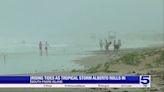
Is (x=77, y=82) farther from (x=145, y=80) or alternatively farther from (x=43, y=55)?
(x=43, y=55)

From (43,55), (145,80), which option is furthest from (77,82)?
(43,55)

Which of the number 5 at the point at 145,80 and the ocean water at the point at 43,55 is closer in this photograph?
the number 5 at the point at 145,80

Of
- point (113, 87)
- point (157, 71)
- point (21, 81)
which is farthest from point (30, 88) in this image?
point (157, 71)

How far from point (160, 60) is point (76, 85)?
14.4 meters

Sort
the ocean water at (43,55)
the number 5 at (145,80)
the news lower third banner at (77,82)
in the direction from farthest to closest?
1. the ocean water at (43,55)
2. the news lower third banner at (77,82)
3. the number 5 at (145,80)

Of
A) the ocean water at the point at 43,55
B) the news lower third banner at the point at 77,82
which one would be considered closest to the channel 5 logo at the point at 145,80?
the news lower third banner at the point at 77,82

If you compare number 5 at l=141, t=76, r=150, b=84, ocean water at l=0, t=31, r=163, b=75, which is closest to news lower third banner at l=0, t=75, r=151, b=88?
number 5 at l=141, t=76, r=150, b=84

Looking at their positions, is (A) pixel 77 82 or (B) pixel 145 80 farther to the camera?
(A) pixel 77 82

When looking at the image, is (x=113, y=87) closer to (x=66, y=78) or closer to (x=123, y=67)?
(x=66, y=78)

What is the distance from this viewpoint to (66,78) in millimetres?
23609

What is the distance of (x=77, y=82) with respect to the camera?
926 inches

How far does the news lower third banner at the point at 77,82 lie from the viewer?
76.4 feet

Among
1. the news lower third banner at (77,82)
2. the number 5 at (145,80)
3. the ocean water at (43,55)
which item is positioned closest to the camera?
the number 5 at (145,80)

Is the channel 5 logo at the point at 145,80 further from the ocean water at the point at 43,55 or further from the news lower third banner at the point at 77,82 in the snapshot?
the ocean water at the point at 43,55
